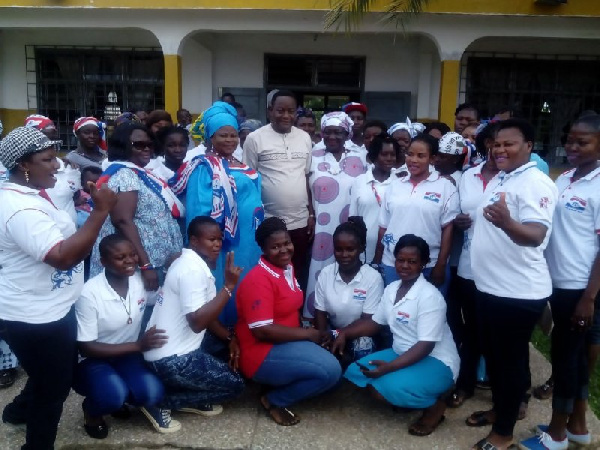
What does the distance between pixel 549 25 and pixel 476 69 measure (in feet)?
4.82

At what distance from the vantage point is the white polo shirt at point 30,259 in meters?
2.21

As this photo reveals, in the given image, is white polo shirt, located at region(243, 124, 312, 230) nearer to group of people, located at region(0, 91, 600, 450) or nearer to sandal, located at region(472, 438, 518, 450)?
group of people, located at region(0, 91, 600, 450)

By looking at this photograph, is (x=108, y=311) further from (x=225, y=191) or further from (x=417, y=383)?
(x=417, y=383)

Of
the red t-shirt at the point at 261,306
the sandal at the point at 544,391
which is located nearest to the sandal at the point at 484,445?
the sandal at the point at 544,391

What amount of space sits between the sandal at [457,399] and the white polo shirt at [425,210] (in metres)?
0.79

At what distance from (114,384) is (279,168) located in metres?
1.86

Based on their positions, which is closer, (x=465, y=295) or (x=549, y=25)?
(x=465, y=295)

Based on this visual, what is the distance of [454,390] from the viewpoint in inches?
134

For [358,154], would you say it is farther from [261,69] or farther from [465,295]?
[261,69]

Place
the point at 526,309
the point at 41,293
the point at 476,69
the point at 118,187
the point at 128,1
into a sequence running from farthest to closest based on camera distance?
the point at 476,69 → the point at 128,1 → the point at 118,187 → the point at 526,309 → the point at 41,293

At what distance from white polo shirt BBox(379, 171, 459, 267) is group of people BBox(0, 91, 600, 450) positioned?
0.04 ft

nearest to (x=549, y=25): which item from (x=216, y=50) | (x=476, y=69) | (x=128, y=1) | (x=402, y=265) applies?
(x=476, y=69)

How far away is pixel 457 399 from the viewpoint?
11.0 ft

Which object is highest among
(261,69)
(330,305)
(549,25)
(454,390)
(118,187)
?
(549,25)
